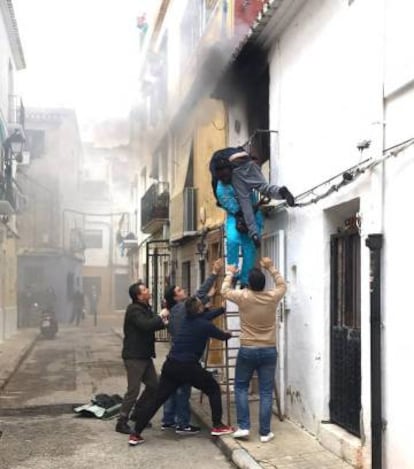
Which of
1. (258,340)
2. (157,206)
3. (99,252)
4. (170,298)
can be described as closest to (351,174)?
(258,340)

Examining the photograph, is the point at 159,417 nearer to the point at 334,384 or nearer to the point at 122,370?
the point at 334,384

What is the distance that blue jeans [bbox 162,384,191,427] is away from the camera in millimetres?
7277

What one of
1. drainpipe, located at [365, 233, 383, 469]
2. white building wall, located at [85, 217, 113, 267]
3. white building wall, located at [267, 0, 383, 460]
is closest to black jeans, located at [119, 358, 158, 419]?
white building wall, located at [267, 0, 383, 460]

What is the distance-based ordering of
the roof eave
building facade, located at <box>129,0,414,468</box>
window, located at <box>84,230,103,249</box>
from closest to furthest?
1. building facade, located at <box>129,0,414,468</box>
2. the roof eave
3. window, located at <box>84,230,103,249</box>

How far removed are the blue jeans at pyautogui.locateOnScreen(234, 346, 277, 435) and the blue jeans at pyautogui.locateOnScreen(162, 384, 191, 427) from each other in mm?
826

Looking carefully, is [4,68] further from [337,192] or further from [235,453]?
[235,453]

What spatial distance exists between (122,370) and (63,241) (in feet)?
65.1

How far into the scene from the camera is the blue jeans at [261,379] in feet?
21.2

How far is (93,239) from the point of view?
41.1 metres

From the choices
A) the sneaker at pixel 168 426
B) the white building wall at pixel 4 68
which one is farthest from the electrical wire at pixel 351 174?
the white building wall at pixel 4 68

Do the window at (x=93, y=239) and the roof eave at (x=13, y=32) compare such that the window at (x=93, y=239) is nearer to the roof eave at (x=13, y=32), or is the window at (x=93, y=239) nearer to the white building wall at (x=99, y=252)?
the white building wall at (x=99, y=252)

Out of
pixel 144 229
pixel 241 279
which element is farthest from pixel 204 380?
pixel 144 229

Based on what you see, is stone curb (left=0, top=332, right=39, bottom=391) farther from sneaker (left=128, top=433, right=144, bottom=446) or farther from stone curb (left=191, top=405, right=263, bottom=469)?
stone curb (left=191, top=405, right=263, bottom=469)

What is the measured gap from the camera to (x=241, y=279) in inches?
288
